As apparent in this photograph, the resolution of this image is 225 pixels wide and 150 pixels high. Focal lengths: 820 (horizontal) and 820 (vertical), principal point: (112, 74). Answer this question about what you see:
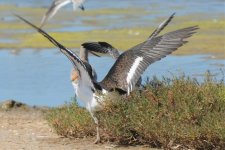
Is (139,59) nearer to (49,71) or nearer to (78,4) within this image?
(78,4)

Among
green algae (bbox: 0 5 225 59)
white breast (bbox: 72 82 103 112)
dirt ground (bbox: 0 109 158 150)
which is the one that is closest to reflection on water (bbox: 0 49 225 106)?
dirt ground (bbox: 0 109 158 150)

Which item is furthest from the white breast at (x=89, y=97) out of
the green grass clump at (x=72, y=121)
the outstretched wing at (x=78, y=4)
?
the outstretched wing at (x=78, y=4)

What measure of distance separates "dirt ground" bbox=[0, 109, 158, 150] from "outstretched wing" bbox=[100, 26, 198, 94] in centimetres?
81

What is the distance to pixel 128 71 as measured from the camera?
10188 mm

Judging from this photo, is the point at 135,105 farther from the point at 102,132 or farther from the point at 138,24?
the point at 138,24

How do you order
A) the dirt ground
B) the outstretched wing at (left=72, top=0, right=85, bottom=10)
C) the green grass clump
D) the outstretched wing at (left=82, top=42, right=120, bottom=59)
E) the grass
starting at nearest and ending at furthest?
the grass, the dirt ground, the green grass clump, the outstretched wing at (left=82, top=42, right=120, bottom=59), the outstretched wing at (left=72, top=0, right=85, bottom=10)

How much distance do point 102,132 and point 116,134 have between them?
47 centimetres

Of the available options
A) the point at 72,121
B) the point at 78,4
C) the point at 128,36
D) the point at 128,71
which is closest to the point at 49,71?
the point at 78,4

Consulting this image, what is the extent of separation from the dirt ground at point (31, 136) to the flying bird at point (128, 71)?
648 millimetres

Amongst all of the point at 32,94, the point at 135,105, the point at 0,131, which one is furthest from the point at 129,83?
the point at 32,94

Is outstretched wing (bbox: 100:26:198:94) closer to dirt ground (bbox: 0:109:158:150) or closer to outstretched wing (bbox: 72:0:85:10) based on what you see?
dirt ground (bbox: 0:109:158:150)

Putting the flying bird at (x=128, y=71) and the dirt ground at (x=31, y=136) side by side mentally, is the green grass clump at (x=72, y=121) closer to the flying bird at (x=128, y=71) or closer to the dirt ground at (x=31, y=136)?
the dirt ground at (x=31, y=136)

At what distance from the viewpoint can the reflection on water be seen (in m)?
15.7

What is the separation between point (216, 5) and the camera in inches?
1339
